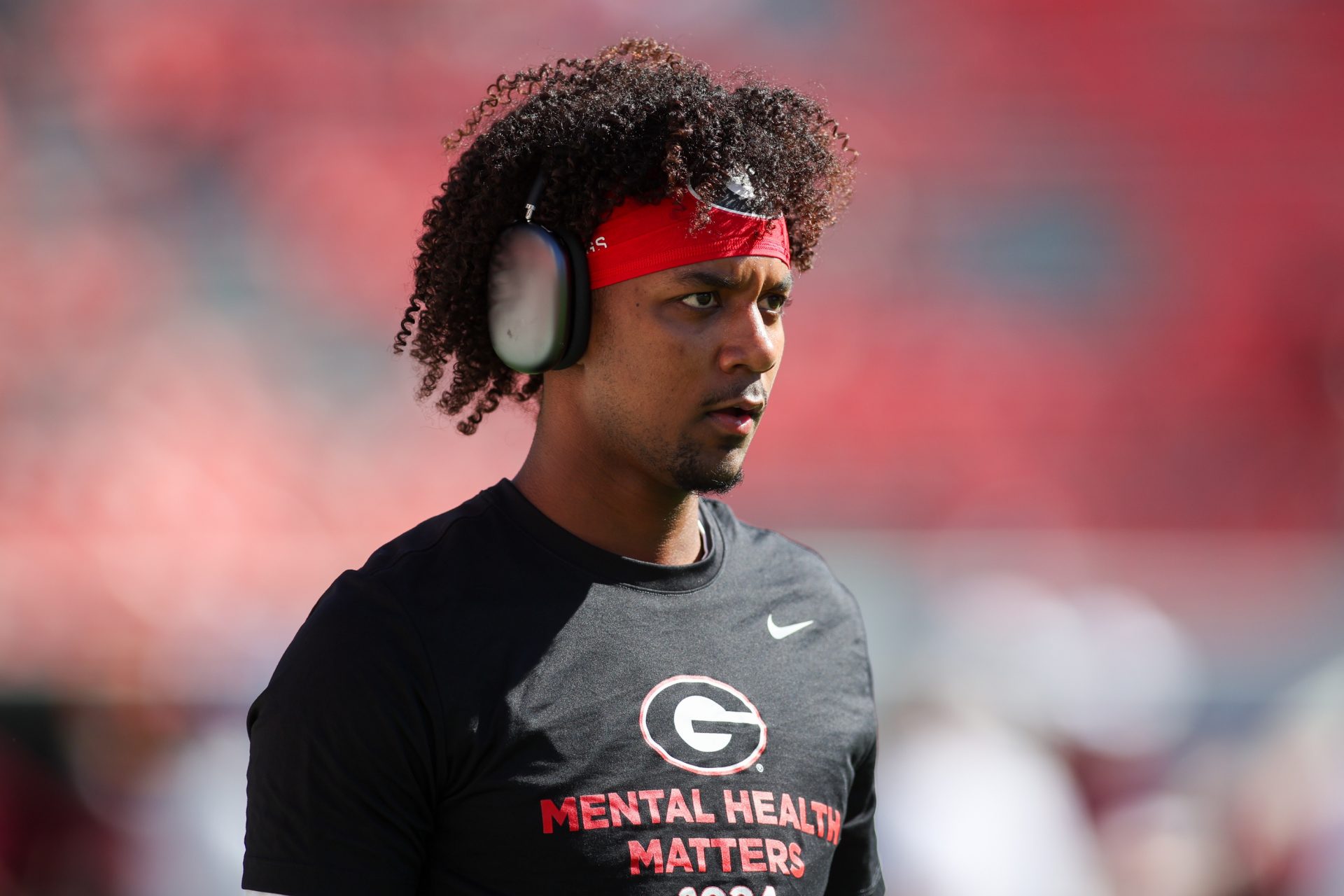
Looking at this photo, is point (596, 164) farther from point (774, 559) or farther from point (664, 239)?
point (774, 559)

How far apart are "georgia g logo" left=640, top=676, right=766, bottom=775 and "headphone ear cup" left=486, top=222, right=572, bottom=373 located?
1.49 feet

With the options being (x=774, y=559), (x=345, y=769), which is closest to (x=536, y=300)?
(x=774, y=559)

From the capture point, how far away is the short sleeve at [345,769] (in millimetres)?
1427

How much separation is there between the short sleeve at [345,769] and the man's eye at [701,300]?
0.55 metres

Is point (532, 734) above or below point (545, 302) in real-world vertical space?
below

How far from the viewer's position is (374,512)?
4.77 meters

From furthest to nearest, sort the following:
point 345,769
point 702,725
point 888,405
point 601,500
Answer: point 888,405, point 601,500, point 702,725, point 345,769

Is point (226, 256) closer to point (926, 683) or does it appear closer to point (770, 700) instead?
point (926, 683)

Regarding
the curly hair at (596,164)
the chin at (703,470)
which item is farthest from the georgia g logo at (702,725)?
the curly hair at (596,164)

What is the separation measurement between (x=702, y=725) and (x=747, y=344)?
1.57 feet

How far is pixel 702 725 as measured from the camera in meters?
1.61

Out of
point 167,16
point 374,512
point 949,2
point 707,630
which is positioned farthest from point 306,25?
point 707,630

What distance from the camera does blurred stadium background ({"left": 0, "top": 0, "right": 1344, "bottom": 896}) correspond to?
13.6ft

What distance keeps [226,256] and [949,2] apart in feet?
10.2
